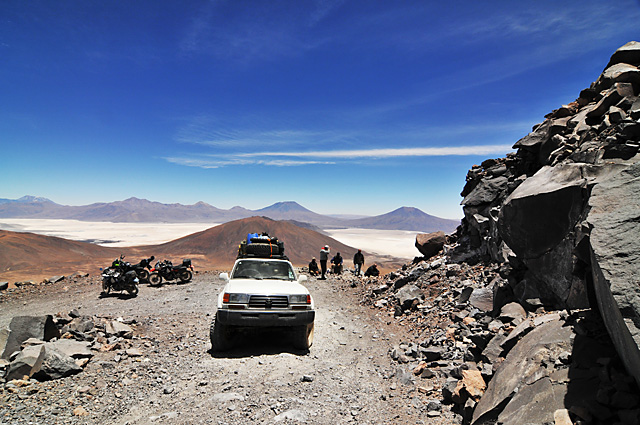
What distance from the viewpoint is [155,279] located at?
1670cm

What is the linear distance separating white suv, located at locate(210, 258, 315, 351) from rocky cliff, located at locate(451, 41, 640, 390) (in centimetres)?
471

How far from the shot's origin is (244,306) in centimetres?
700

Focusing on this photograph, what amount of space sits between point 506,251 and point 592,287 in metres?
5.25

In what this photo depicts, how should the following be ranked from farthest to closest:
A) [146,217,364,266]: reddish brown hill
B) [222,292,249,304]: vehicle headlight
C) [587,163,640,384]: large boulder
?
[146,217,364,266]: reddish brown hill
[222,292,249,304]: vehicle headlight
[587,163,640,384]: large boulder

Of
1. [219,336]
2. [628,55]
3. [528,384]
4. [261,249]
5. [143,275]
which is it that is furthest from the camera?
[143,275]

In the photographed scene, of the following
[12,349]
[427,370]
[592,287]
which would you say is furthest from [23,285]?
[592,287]

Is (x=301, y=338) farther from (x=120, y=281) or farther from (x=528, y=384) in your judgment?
(x=120, y=281)

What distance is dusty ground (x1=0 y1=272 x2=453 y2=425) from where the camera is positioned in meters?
4.70

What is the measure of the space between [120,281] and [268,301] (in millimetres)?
9909

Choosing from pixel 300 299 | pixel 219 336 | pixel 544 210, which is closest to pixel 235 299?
pixel 219 336

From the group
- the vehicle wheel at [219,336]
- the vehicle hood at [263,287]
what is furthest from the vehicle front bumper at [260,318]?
the vehicle hood at [263,287]

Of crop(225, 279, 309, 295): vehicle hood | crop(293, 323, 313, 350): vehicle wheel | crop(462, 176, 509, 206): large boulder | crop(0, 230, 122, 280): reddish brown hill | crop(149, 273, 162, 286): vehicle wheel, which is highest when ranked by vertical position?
crop(462, 176, 509, 206): large boulder

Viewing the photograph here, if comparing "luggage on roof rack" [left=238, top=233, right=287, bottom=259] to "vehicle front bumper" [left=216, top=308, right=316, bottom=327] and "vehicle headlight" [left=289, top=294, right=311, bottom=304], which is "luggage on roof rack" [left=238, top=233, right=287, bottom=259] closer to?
"vehicle headlight" [left=289, top=294, right=311, bottom=304]

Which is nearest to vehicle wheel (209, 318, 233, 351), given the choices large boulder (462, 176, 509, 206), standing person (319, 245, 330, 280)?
large boulder (462, 176, 509, 206)
